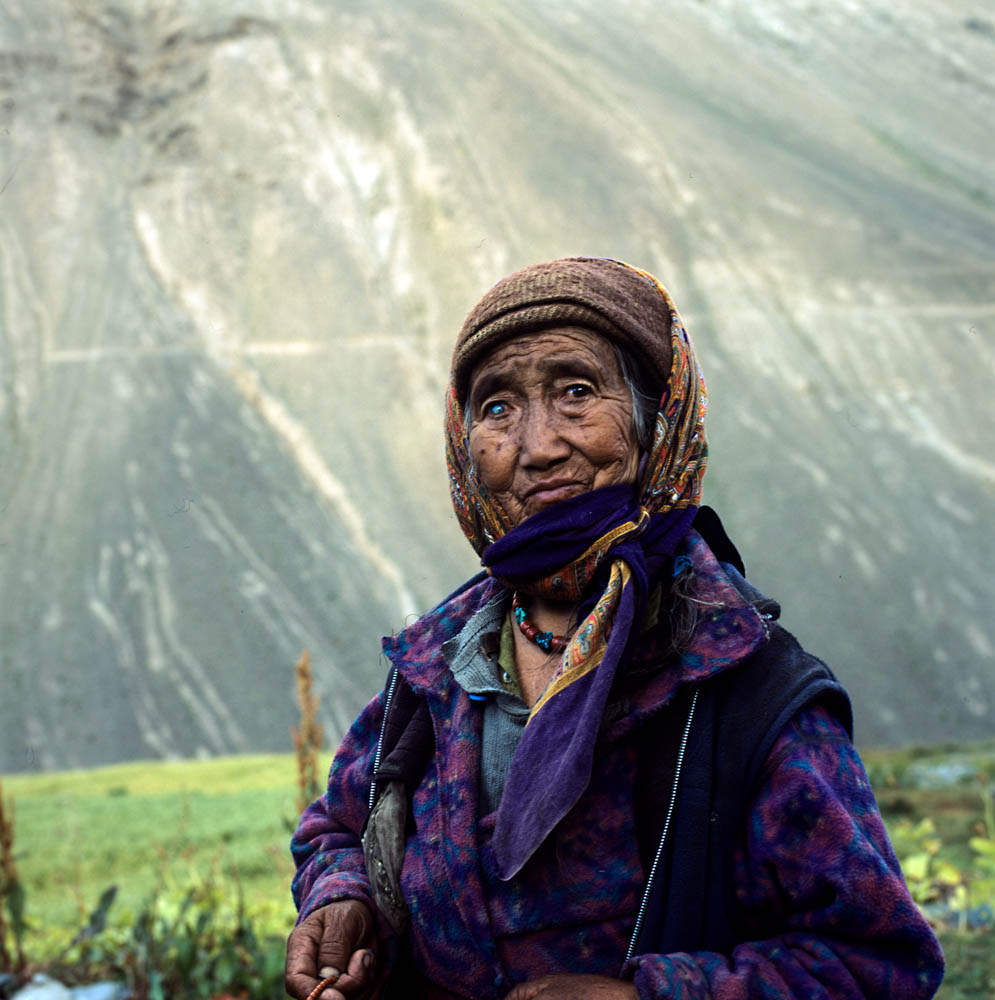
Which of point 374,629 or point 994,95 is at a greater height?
point 994,95

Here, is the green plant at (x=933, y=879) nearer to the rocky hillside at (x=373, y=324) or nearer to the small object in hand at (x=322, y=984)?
the small object in hand at (x=322, y=984)

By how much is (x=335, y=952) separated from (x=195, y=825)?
19.8 ft

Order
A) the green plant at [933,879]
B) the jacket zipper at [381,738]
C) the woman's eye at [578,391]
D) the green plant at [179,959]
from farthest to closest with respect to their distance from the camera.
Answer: the green plant at [933,879]
the green plant at [179,959]
the jacket zipper at [381,738]
the woman's eye at [578,391]

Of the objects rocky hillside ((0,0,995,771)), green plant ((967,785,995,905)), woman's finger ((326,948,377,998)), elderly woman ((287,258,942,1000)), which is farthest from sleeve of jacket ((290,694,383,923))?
rocky hillside ((0,0,995,771))

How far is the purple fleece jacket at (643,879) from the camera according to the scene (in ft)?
4.26

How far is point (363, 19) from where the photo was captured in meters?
13.6

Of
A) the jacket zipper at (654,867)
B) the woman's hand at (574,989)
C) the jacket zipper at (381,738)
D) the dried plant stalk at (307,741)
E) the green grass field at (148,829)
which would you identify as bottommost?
the green grass field at (148,829)

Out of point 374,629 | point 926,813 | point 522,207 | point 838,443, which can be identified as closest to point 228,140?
point 522,207

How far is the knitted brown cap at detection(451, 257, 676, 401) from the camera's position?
161cm

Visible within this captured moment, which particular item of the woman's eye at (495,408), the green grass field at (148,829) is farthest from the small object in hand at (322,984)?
the green grass field at (148,829)

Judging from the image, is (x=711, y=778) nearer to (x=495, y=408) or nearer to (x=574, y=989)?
(x=574, y=989)

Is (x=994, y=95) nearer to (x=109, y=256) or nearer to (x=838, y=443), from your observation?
(x=838, y=443)

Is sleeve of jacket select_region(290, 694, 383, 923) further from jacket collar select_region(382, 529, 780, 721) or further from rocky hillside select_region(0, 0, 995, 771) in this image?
rocky hillside select_region(0, 0, 995, 771)

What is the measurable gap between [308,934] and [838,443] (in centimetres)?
1082
